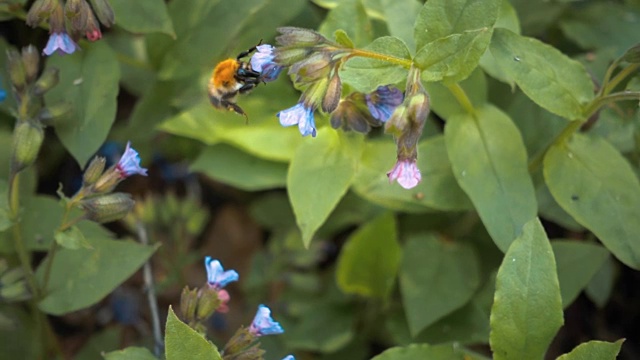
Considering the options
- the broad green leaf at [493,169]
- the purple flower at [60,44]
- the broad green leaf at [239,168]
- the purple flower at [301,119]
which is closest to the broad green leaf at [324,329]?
the broad green leaf at [239,168]

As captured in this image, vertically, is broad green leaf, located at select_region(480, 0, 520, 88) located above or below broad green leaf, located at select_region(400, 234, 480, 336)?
above

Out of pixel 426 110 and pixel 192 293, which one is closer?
pixel 426 110

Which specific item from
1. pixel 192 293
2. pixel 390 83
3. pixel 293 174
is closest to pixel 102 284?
pixel 192 293

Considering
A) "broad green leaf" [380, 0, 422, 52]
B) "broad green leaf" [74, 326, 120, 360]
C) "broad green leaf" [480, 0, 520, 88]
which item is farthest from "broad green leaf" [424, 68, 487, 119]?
"broad green leaf" [74, 326, 120, 360]

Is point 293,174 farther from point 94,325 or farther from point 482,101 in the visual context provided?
point 94,325

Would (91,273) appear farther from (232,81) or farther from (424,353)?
(424,353)

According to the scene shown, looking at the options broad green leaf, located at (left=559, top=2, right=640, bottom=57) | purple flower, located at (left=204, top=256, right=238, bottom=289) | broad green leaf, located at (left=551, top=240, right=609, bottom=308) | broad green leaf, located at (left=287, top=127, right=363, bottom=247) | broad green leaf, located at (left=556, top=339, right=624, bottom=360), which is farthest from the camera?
broad green leaf, located at (left=559, top=2, right=640, bottom=57)

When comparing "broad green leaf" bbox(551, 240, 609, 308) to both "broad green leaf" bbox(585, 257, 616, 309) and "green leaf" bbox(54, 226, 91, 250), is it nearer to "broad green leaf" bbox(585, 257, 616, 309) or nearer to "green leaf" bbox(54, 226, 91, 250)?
"broad green leaf" bbox(585, 257, 616, 309)

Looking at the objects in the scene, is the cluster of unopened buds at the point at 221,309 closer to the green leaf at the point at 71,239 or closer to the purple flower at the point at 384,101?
the green leaf at the point at 71,239
